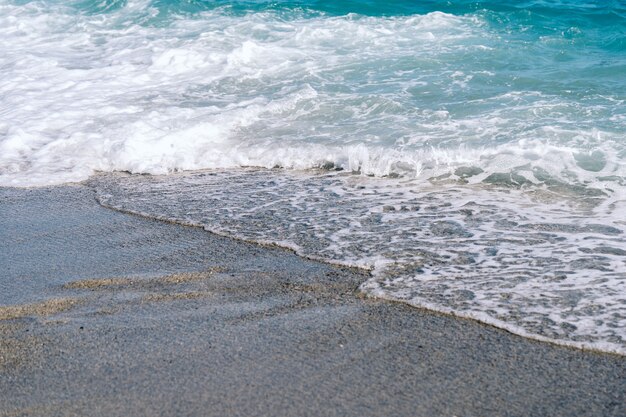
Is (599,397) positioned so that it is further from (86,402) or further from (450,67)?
(450,67)

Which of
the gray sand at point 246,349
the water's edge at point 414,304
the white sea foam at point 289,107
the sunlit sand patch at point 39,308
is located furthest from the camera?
the white sea foam at point 289,107

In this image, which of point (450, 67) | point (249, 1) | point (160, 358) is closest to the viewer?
point (160, 358)

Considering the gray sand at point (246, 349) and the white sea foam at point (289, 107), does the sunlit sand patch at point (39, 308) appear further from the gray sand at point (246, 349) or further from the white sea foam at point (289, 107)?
the white sea foam at point (289, 107)

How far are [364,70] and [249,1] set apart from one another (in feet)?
21.8

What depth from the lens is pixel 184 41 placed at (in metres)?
12.2

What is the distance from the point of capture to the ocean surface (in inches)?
188

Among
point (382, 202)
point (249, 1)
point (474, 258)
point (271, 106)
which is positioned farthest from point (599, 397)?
point (249, 1)

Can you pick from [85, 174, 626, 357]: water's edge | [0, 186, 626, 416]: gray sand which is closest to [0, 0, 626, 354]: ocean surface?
[85, 174, 626, 357]: water's edge

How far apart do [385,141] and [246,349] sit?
4.02 meters

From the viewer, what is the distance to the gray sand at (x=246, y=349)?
330 centimetres

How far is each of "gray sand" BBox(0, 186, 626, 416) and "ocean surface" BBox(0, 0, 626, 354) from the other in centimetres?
31

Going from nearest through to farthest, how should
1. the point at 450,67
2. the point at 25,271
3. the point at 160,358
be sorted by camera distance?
the point at 160,358
the point at 25,271
the point at 450,67

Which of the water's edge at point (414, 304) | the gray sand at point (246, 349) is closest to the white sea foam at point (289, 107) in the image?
the water's edge at point (414, 304)

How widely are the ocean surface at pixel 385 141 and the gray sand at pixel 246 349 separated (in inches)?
12.2
